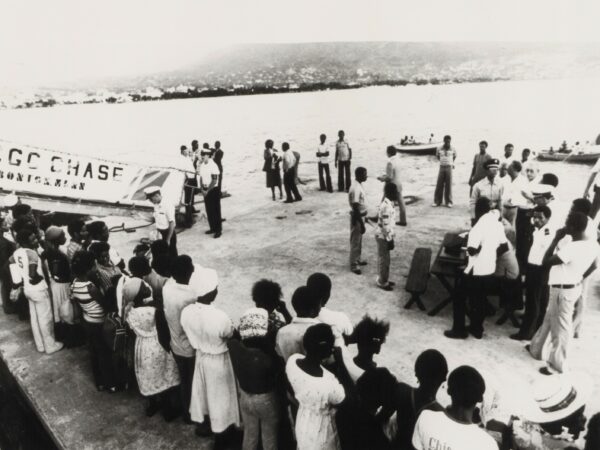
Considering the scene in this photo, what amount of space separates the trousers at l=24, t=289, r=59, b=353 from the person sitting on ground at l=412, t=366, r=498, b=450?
16.8 ft

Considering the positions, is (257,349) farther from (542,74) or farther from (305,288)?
(542,74)

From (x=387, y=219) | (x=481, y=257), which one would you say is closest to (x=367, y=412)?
(x=481, y=257)

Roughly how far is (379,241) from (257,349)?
4.04 metres

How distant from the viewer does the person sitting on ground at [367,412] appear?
113 inches

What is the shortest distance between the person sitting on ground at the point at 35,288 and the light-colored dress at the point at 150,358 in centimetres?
210

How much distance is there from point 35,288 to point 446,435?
533 centimetres

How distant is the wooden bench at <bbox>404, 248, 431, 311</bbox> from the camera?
6672 mm

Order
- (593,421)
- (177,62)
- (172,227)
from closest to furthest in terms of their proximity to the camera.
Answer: (593,421), (172,227), (177,62)

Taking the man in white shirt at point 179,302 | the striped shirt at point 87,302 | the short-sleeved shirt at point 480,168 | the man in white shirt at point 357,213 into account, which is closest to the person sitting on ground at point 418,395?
the man in white shirt at point 179,302

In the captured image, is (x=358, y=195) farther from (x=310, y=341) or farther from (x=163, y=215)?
(x=310, y=341)

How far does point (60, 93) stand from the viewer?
281 ft

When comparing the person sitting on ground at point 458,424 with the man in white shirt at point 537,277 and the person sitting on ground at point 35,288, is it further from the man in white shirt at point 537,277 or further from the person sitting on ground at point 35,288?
the person sitting on ground at point 35,288

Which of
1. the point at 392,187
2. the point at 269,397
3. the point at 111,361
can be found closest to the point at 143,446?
the point at 111,361

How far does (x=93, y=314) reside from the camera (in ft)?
16.6
